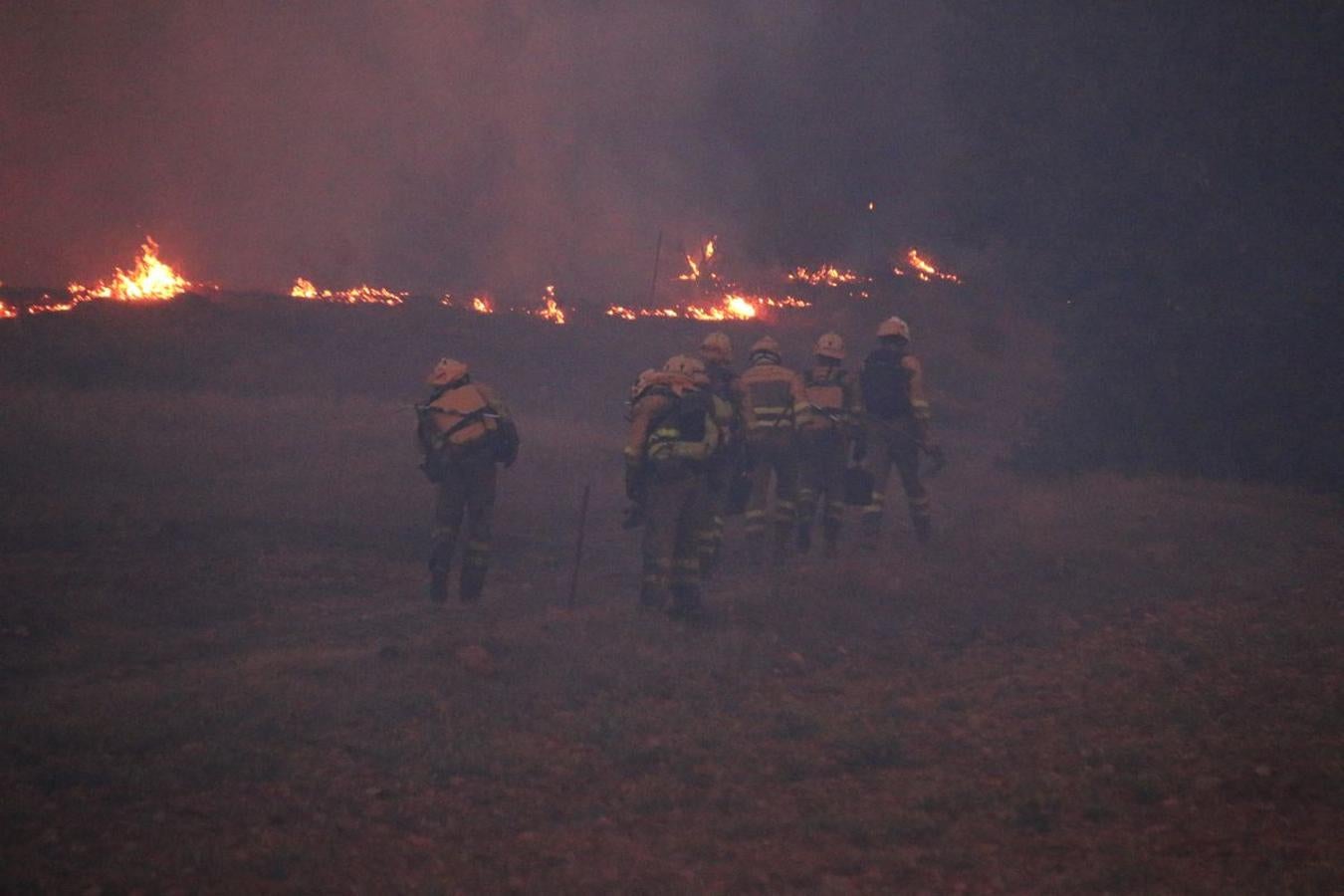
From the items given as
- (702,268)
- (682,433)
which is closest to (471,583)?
(682,433)

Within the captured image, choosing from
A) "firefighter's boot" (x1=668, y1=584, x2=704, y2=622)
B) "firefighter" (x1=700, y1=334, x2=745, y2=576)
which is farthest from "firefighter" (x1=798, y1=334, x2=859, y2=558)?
"firefighter's boot" (x1=668, y1=584, x2=704, y2=622)

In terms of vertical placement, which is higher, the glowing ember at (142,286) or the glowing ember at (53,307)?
the glowing ember at (142,286)

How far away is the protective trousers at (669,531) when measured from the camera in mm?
10086

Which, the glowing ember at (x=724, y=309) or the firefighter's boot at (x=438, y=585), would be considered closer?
the firefighter's boot at (x=438, y=585)

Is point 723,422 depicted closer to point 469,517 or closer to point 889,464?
point 469,517

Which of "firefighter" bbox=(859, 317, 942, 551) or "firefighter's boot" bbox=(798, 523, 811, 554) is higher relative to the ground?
"firefighter" bbox=(859, 317, 942, 551)

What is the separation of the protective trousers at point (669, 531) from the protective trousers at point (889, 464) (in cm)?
344

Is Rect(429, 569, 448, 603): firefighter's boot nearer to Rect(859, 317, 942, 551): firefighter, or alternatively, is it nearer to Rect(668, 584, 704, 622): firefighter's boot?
Rect(668, 584, 704, 622): firefighter's boot

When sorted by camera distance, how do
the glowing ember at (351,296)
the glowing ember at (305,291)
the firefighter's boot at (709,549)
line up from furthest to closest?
1. the glowing ember at (305,291)
2. the glowing ember at (351,296)
3. the firefighter's boot at (709,549)

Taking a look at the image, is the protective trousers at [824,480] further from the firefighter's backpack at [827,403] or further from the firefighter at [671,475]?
the firefighter at [671,475]

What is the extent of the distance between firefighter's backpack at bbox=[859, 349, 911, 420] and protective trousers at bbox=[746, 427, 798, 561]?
1259 mm

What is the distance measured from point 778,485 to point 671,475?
9.48 feet

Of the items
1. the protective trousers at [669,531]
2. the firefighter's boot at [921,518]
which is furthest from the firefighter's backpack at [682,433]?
the firefighter's boot at [921,518]

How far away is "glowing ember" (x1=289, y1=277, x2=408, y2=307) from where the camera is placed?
80.8 ft
